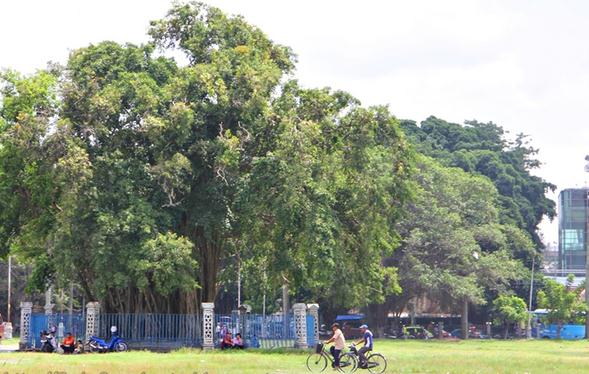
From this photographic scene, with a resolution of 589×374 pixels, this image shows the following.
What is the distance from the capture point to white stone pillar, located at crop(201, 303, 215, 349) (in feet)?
127

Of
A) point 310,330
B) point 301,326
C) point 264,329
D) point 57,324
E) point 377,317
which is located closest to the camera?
point 301,326

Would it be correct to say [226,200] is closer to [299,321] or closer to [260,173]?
[260,173]

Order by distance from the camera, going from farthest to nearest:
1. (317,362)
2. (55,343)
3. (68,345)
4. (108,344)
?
(55,343) → (108,344) → (68,345) → (317,362)

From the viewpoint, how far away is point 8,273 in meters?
72.1

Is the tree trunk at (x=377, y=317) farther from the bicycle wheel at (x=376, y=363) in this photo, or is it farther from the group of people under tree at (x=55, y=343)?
the bicycle wheel at (x=376, y=363)

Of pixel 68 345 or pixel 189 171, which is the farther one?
pixel 189 171

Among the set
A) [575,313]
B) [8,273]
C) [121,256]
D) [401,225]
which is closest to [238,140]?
[121,256]

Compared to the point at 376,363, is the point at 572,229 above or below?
above

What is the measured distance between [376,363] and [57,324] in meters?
18.3

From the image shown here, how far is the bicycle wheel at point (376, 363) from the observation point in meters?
26.8

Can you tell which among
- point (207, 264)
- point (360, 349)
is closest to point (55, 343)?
point (207, 264)

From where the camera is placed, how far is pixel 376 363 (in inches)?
1065

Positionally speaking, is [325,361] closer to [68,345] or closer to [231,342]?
[231,342]

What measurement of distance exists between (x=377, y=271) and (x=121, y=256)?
1379 centimetres
